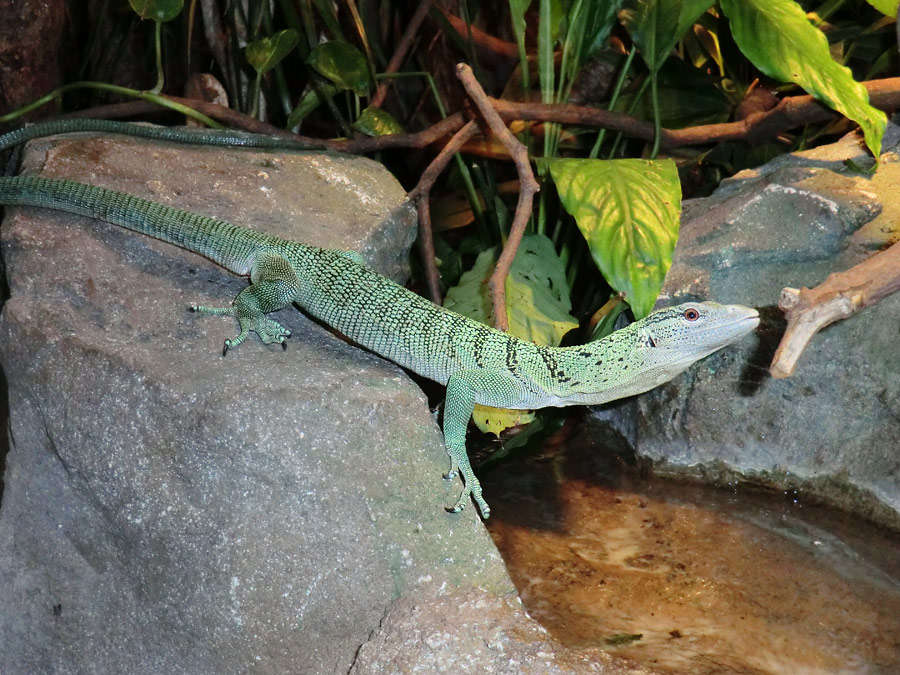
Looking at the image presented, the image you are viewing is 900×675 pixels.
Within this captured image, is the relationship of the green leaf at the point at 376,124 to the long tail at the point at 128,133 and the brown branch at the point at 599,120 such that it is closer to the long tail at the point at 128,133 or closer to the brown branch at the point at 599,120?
the brown branch at the point at 599,120

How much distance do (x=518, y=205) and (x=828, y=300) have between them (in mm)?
2134

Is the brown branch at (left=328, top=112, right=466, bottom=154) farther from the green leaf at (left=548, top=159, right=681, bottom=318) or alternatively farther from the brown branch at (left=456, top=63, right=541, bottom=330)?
the green leaf at (left=548, top=159, right=681, bottom=318)

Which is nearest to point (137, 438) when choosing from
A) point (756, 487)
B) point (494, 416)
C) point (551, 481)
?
point (494, 416)

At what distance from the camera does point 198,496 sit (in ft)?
12.2

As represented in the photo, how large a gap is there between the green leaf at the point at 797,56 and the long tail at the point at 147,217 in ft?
11.5

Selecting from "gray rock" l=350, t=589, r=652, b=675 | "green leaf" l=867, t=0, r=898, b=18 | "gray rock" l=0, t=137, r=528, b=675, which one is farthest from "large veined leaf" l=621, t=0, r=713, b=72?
"gray rock" l=350, t=589, r=652, b=675

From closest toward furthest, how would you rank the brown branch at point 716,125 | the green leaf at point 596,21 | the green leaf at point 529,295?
the green leaf at point 529,295 → the brown branch at point 716,125 → the green leaf at point 596,21

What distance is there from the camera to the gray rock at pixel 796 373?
5109mm

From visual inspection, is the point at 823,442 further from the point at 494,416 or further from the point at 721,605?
the point at 494,416

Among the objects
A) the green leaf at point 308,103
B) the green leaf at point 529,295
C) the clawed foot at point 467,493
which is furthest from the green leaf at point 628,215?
the green leaf at point 308,103

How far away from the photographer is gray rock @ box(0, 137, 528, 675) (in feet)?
11.6

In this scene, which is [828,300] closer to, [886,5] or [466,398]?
[466,398]

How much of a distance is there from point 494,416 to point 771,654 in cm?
217

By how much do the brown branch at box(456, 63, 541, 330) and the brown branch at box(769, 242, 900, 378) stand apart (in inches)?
67.7
